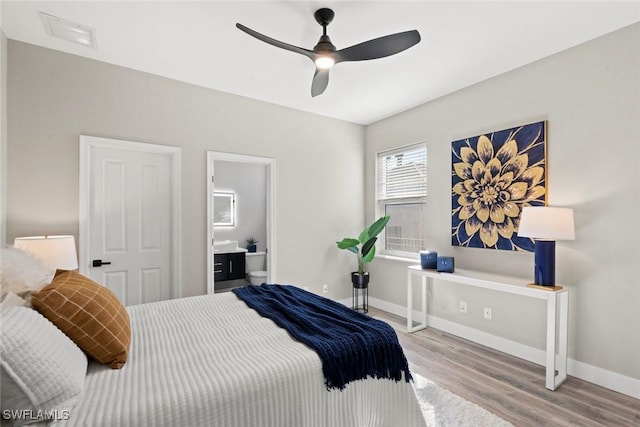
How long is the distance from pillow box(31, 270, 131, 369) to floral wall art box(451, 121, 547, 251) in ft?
10.4

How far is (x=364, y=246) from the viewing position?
4238 mm

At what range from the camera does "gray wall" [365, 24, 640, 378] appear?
2.37m

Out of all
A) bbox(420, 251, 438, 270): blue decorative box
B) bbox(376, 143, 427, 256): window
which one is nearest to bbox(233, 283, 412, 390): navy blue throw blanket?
bbox(420, 251, 438, 270): blue decorative box

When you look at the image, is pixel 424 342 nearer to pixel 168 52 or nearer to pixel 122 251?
pixel 122 251

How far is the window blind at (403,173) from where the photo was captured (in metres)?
4.05

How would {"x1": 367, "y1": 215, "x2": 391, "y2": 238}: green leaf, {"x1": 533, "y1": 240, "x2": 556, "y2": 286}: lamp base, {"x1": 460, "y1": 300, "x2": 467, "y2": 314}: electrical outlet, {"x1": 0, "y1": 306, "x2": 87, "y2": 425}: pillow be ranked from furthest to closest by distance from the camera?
{"x1": 367, "y1": 215, "x2": 391, "y2": 238}: green leaf < {"x1": 460, "y1": 300, "x2": 467, "y2": 314}: electrical outlet < {"x1": 533, "y1": 240, "x2": 556, "y2": 286}: lamp base < {"x1": 0, "y1": 306, "x2": 87, "y2": 425}: pillow

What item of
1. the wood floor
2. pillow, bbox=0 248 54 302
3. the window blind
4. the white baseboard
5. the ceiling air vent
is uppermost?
the ceiling air vent

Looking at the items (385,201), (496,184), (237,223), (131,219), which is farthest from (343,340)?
(237,223)

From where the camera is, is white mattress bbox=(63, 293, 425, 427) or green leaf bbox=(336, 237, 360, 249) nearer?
white mattress bbox=(63, 293, 425, 427)

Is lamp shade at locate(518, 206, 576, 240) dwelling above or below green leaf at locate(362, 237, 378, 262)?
above

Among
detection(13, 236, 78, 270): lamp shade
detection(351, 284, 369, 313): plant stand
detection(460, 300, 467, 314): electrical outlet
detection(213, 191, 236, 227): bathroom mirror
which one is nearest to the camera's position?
detection(13, 236, 78, 270): lamp shade

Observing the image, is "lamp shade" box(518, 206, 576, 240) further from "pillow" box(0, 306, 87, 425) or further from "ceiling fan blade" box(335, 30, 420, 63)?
"pillow" box(0, 306, 87, 425)

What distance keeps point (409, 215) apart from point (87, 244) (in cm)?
360

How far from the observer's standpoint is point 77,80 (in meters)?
2.82
